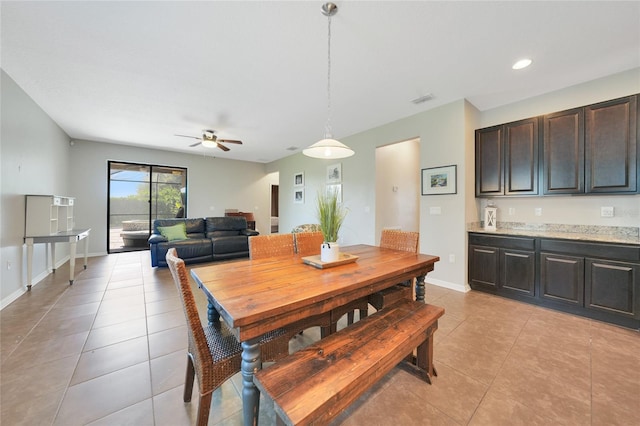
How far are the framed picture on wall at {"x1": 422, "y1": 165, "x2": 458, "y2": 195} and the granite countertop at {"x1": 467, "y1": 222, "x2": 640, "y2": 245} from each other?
61 centimetres

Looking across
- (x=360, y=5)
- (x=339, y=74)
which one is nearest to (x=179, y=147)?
(x=339, y=74)

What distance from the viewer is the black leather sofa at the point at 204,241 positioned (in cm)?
433

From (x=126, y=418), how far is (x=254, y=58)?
300 cm

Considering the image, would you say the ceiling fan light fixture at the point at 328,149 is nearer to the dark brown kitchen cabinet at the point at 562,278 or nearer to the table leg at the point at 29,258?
the dark brown kitchen cabinet at the point at 562,278

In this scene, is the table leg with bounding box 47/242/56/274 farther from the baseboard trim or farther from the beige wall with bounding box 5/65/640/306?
the baseboard trim

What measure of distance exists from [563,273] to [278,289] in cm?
327

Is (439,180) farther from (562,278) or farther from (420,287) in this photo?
(420,287)

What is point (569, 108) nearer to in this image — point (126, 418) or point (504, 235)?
point (504, 235)

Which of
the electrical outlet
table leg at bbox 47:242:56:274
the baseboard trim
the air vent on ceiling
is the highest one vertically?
the air vent on ceiling

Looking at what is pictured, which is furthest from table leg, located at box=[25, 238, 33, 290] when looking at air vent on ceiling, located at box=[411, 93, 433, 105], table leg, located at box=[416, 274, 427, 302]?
air vent on ceiling, located at box=[411, 93, 433, 105]

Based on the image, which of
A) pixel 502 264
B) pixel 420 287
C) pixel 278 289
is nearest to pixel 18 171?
pixel 278 289

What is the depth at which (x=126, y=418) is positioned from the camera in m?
1.30

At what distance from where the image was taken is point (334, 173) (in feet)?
17.5

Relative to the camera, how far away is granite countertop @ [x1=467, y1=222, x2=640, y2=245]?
2.45 m
